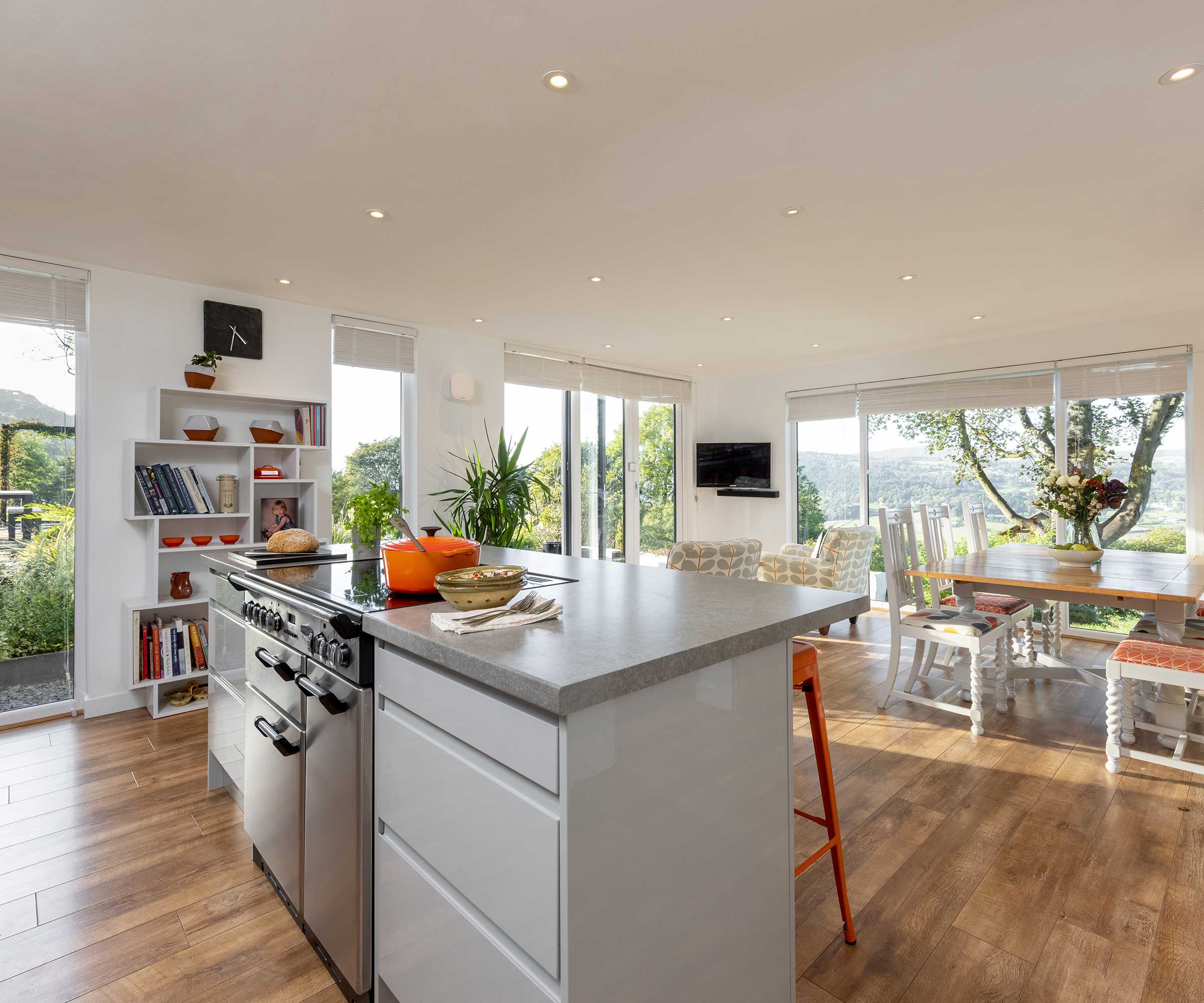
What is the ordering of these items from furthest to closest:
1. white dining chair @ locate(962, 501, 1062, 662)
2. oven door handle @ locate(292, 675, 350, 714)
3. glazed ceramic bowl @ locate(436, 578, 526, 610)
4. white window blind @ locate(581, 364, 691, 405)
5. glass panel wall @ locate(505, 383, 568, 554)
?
white window blind @ locate(581, 364, 691, 405)
glass panel wall @ locate(505, 383, 568, 554)
white dining chair @ locate(962, 501, 1062, 662)
oven door handle @ locate(292, 675, 350, 714)
glazed ceramic bowl @ locate(436, 578, 526, 610)

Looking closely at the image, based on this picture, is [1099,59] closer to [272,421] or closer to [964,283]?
[964,283]

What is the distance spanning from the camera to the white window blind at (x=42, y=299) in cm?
318

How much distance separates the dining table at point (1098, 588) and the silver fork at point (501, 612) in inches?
97.3

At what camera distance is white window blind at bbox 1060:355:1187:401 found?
4473 millimetres

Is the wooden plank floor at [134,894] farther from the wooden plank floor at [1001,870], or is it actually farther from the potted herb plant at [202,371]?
the potted herb plant at [202,371]

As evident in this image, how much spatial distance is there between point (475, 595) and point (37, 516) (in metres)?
3.42

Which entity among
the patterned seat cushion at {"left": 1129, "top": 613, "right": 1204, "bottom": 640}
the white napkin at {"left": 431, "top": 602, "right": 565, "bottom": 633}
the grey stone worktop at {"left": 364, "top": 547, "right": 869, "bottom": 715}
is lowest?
the patterned seat cushion at {"left": 1129, "top": 613, "right": 1204, "bottom": 640}

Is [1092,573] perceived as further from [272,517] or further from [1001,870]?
[272,517]

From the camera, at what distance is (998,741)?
2.91 meters

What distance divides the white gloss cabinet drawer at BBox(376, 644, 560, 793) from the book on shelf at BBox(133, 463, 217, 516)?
290 cm

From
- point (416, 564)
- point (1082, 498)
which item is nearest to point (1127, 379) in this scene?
point (1082, 498)

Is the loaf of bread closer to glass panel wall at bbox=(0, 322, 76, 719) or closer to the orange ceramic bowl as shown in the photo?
the orange ceramic bowl

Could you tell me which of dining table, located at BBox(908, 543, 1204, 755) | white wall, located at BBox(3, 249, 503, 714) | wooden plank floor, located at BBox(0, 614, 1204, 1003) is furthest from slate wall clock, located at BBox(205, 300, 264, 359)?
dining table, located at BBox(908, 543, 1204, 755)

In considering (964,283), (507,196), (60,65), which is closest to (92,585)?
(60,65)
